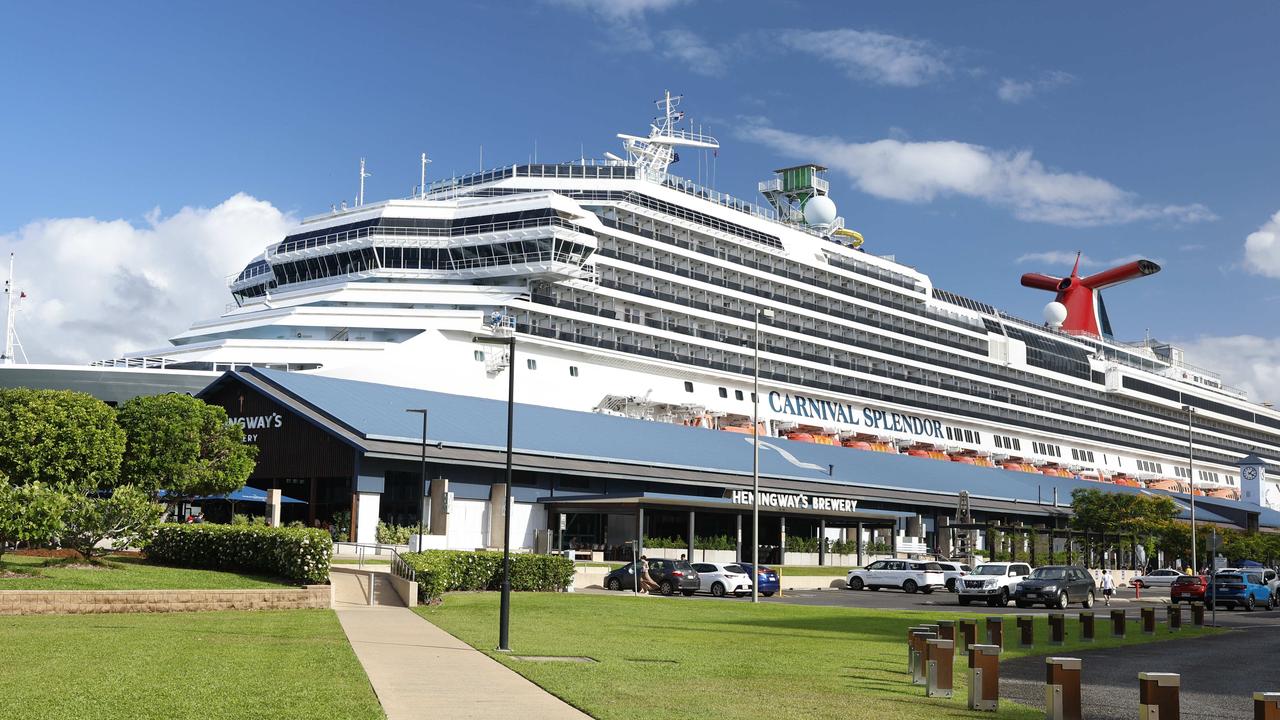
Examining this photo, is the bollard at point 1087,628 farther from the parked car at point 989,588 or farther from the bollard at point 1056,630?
the parked car at point 989,588

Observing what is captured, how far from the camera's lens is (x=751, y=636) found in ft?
80.3

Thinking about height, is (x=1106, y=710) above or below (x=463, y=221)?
below

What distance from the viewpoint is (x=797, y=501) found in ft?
200

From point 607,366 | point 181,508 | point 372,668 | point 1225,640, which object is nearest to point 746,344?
point 607,366

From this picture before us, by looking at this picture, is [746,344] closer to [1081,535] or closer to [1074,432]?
[1081,535]

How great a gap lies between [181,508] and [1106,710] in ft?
144

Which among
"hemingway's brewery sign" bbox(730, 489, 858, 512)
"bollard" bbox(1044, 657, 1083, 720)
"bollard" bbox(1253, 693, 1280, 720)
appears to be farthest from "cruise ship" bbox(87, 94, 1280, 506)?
"bollard" bbox(1253, 693, 1280, 720)

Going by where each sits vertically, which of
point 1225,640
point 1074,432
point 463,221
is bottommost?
point 1225,640

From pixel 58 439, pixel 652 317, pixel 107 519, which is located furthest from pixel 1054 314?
pixel 107 519

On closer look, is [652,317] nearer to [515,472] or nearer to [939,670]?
[515,472]

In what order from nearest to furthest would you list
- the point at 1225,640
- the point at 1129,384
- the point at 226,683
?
1. the point at 226,683
2. the point at 1225,640
3. the point at 1129,384

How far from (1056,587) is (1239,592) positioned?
10.5 metres

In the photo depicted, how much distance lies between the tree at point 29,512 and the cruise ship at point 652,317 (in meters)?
22.9

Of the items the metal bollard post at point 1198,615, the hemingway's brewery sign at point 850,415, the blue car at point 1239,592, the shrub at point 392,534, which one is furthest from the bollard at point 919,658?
the hemingway's brewery sign at point 850,415
